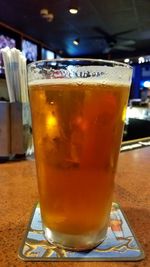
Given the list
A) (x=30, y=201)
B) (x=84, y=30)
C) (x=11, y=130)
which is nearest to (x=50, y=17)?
(x=84, y=30)

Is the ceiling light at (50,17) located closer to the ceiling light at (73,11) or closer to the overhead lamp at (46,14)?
the overhead lamp at (46,14)

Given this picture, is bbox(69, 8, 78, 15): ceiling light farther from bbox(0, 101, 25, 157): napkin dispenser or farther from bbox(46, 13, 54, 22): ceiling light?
bbox(0, 101, 25, 157): napkin dispenser

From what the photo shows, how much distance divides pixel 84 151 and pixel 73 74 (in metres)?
0.10

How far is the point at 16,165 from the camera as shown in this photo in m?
0.86

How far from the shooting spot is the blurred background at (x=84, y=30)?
3.76 metres

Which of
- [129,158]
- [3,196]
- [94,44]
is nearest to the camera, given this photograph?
[3,196]

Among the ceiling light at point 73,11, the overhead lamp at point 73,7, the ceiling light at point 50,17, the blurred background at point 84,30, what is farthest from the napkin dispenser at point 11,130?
the ceiling light at point 50,17

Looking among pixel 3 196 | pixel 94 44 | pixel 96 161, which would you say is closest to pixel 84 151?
pixel 96 161

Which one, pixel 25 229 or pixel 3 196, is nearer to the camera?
pixel 25 229

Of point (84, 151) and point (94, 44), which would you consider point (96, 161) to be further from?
point (94, 44)

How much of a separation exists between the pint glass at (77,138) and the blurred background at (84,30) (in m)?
1.94

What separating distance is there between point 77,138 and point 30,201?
25 cm

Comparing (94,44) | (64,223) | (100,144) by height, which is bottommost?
(64,223)

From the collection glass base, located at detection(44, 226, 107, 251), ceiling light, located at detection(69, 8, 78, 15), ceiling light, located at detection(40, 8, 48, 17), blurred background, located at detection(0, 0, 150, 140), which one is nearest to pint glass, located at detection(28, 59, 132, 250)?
glass base, located at detection(44, 226, 107, 251)
